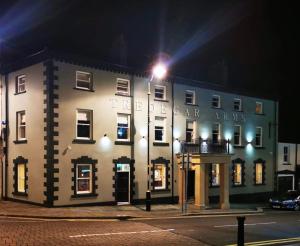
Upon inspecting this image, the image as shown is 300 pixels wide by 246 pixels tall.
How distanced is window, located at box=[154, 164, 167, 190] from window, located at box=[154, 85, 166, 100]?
4.95m

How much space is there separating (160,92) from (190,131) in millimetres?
4205

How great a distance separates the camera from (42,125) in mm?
24938

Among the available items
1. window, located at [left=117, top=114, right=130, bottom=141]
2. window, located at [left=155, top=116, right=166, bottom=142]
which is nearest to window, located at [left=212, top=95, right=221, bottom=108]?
window, located at [left=155, top=116, right=166, bottom=142]

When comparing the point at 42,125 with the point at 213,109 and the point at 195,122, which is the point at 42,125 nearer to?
the point at 195,122

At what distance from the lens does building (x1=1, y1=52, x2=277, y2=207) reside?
2481 centimetres

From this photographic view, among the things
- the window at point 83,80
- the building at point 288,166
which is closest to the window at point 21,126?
the window at point 83,80

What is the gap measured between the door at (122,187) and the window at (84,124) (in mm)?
3554

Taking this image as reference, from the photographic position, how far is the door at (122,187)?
27609 millimetres

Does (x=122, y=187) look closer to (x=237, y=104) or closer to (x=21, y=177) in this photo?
(x=21, y=177)

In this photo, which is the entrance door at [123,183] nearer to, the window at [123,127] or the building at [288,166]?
the window at [123,127]

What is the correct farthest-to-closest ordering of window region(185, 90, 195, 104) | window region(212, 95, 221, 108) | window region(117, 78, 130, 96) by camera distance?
window region(212, 95, 221, 108)
window region(185, 90, 195, 104)
window region(117, 78, 130, 96)

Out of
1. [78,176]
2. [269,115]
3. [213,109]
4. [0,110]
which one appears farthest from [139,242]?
[269,115]

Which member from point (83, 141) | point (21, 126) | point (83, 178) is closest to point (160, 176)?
point (83, 178)

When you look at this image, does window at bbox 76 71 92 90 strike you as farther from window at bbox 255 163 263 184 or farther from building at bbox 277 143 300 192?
building at bbox 277 143 300 192
